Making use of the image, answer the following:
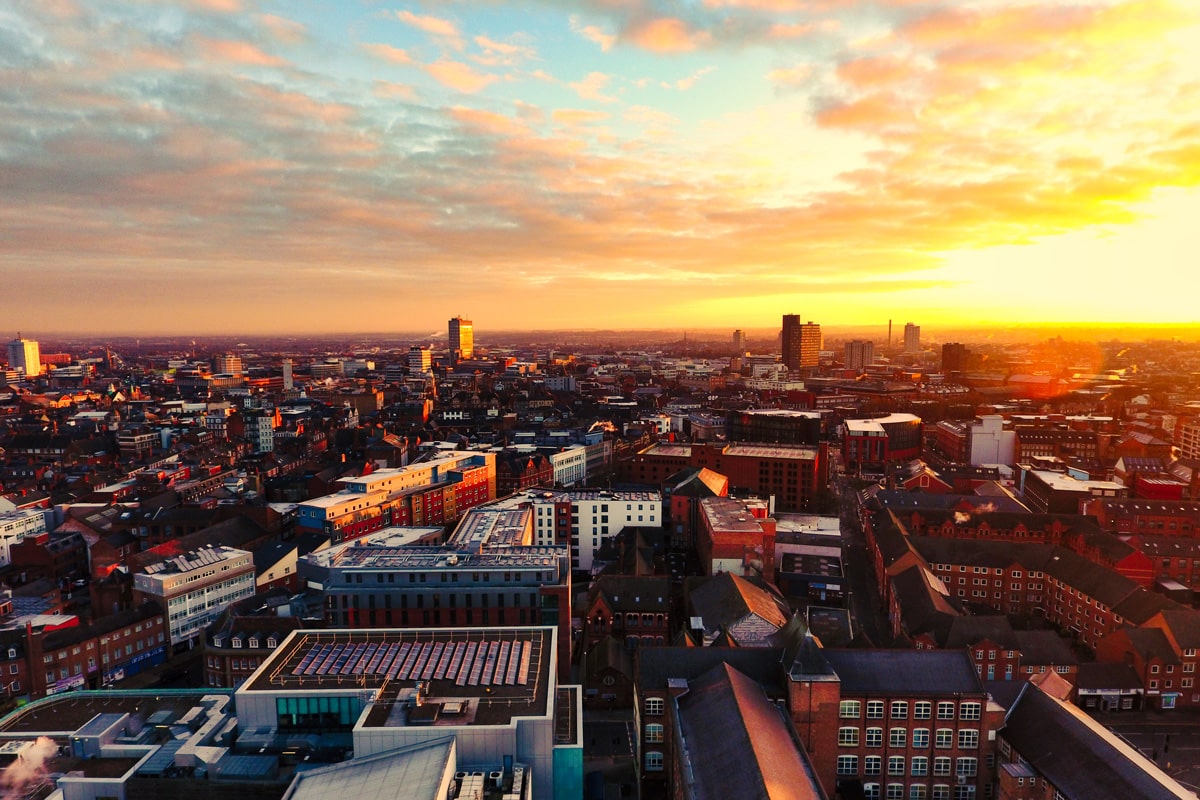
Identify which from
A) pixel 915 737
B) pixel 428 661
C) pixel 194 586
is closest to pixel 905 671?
pixel 915 737

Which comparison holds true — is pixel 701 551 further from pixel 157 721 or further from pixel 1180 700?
pixel 157 721

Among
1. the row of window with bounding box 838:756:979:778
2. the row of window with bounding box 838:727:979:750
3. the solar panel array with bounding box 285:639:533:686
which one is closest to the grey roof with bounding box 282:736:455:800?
the solar panel array with bounding box 285:639:533:686

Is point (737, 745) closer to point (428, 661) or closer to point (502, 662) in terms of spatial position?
point (502, 662)

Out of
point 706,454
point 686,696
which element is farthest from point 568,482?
point 686,696

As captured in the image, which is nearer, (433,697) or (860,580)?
(433,697)

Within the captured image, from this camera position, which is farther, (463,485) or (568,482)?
(568,482)

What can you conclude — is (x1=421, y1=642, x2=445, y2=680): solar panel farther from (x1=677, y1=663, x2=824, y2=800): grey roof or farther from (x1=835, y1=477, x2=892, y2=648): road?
(x1=835, y1=477, x2=892, y2=648): road

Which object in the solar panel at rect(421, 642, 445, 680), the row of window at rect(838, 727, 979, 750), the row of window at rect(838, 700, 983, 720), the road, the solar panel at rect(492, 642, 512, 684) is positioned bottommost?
the road
